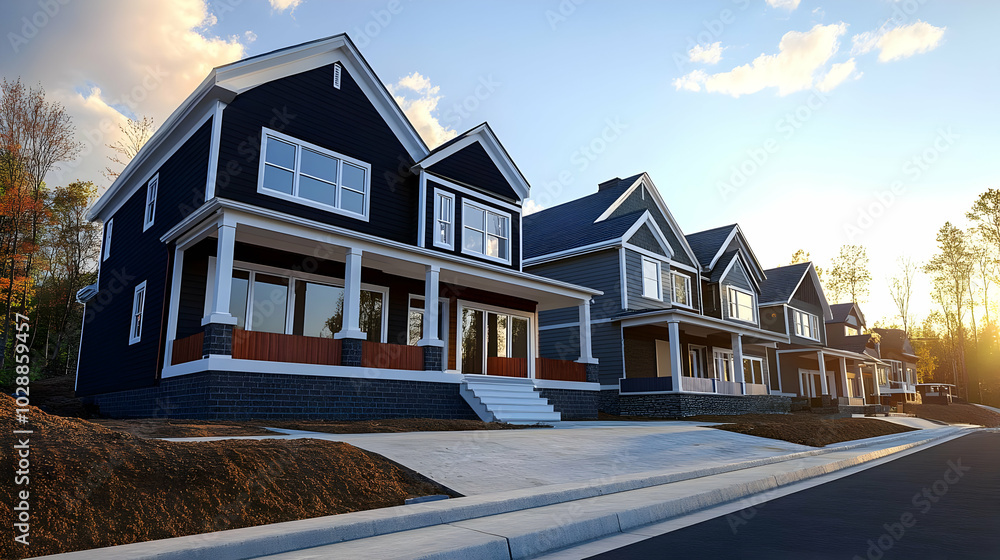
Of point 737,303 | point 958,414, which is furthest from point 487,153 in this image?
point 958,414

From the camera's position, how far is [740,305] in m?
33.0

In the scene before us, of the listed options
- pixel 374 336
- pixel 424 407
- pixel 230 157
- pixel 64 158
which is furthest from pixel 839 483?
pixel 64 158

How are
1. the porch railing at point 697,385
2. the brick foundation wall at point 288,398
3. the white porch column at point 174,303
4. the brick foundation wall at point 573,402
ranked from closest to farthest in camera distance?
the brick foundation wall at point 288,398 → the white porch column at point 174,303 → the brick foundation wall at point 573,402 → the porch railing at point 697,385

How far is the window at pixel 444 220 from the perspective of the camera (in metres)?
18.1

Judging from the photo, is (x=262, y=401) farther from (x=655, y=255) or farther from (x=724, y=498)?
(x=655, y=255)

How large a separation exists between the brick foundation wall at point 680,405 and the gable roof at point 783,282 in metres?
13.4

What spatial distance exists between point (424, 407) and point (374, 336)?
3.00 metres

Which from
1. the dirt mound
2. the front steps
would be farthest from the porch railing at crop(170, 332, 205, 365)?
the dirt mound

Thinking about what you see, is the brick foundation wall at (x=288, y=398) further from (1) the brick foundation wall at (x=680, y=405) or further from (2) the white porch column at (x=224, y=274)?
(1) the brick foundation wall at (x=680, y=405)

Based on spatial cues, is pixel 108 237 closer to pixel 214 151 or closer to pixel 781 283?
pixel 214 151

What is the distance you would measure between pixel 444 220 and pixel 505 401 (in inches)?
225

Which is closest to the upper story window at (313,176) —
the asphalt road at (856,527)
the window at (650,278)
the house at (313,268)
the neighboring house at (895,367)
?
the house at (313,268)

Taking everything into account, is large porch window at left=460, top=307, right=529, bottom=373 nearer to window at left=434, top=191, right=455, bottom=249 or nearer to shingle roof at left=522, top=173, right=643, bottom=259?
window at left=434, top=191, right=455, bottom=249

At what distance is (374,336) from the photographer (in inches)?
660
